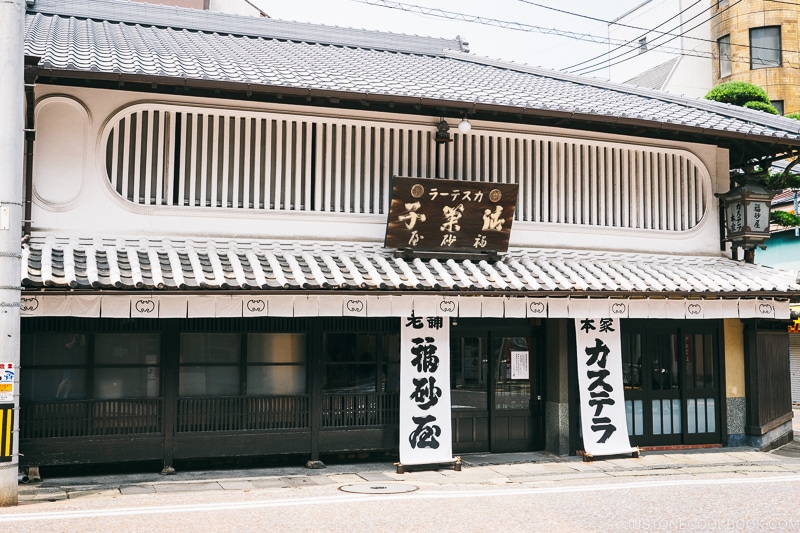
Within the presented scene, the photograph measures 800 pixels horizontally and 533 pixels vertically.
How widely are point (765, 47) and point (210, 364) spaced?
36.7 meters

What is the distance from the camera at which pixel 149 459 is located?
1284cm

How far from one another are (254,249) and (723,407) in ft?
34.8

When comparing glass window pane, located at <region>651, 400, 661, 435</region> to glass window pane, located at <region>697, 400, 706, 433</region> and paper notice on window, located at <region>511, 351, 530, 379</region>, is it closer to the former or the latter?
glass window pane, located at <region>697, 400, 706, 433</region>

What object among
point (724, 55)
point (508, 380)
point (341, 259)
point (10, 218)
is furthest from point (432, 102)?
point (724, 55)

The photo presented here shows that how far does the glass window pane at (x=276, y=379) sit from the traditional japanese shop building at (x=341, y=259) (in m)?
0.05

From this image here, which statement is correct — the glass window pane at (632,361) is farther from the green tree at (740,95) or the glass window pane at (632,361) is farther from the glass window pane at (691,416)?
the green tree at (740,95)

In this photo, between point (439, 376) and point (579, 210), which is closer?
point (439, 376)

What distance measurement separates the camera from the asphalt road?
9.37 metres

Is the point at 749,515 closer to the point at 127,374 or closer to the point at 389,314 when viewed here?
the point at 389,314

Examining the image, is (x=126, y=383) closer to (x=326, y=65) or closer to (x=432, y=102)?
(x=432, y=102)

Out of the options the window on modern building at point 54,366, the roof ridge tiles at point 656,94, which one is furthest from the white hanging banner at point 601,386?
the window on modern building at point 54,366

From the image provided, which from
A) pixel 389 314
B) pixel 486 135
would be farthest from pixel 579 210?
pixel 389 314

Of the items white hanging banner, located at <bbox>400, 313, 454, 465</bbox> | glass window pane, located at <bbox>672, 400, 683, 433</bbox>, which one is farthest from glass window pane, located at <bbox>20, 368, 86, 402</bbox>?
glass window pane, located at <bbox>672, 400, 683, 433</bbox>

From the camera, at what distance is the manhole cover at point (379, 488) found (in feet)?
38.4
